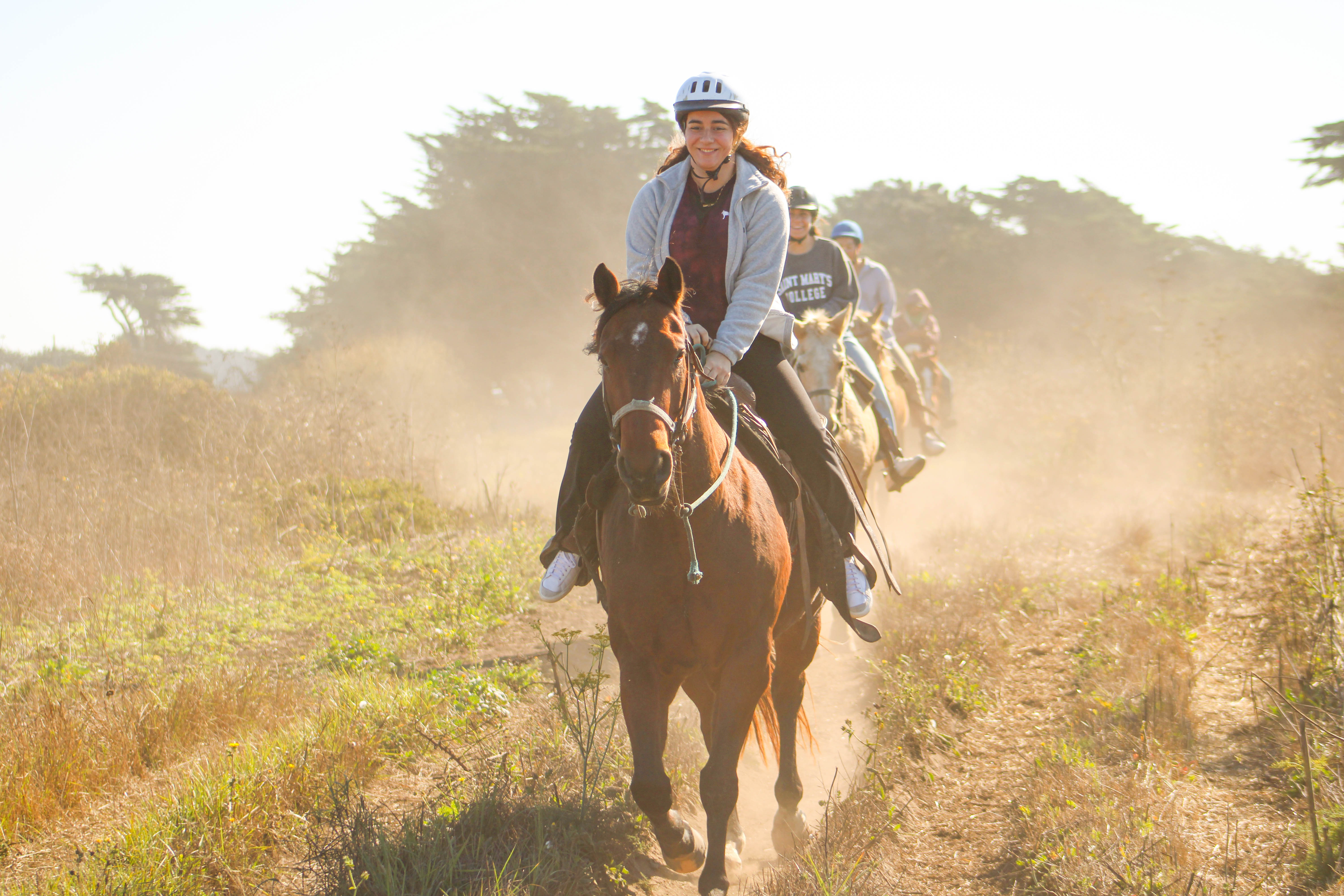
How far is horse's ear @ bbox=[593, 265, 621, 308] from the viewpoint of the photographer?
10.5 ft

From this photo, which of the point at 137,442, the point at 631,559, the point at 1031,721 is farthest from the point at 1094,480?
the point at 137,442

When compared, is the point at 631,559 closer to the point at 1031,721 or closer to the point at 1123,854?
the point at 1123,854

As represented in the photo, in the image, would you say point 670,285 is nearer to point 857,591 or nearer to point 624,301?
point 624,301

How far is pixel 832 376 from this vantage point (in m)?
7.30

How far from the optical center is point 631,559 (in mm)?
3549

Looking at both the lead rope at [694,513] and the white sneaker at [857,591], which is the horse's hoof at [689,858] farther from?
the white sneaker at [857,591]

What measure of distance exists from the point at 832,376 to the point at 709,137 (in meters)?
3.54

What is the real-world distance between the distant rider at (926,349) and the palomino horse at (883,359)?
16.3ft

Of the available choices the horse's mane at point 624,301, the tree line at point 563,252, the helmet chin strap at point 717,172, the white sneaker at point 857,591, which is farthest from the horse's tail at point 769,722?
the tree line at point 563,252

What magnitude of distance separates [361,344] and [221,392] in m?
10.5

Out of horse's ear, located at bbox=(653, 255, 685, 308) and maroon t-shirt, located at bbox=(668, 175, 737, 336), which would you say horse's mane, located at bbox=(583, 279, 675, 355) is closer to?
Answer: horse's ear, located at bbox=(653, 255, 685, 308)

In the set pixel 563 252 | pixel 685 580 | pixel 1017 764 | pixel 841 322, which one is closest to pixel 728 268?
pixel 685 580

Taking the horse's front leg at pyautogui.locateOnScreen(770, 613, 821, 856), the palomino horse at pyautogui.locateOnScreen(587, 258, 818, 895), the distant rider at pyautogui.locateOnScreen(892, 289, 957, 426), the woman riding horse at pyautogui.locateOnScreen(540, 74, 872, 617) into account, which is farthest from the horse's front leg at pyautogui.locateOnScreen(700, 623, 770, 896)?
the distant rider at pyautogui.locateOnScreen(892, 289, 957, 426)

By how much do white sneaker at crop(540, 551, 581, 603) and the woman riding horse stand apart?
186 millimetres
